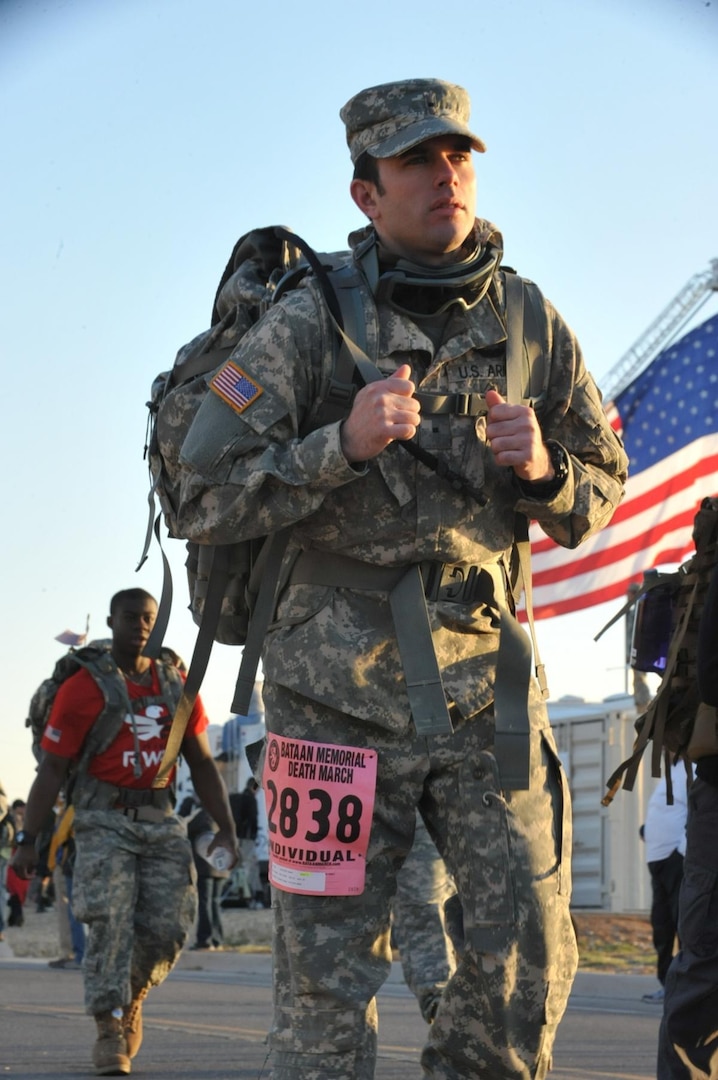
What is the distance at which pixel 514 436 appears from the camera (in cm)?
365

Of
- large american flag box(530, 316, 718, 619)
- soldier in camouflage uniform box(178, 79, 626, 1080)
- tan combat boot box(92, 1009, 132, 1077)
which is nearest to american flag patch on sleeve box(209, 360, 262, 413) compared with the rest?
soldier in camouflage uniform box(178, 79, 626, 1080)

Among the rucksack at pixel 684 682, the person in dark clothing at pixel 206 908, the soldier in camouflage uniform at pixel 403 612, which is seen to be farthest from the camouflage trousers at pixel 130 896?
the person in dark clothing at pixel 206 908

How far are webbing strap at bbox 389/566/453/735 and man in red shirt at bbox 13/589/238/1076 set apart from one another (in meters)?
4.59

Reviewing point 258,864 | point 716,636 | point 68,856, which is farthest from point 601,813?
point 716,636

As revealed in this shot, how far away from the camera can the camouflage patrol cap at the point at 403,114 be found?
391cm

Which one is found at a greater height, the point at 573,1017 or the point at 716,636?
the point at 716,636

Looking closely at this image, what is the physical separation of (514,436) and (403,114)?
0.84 m

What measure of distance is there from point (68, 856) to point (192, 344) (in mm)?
9974

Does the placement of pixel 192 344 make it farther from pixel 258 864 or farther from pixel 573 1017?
pixel 258 864

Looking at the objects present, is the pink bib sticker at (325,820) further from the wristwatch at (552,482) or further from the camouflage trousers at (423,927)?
the camouflage trousers at (423,927)

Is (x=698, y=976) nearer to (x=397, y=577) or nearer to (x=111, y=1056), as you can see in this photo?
(x=397, y=577)

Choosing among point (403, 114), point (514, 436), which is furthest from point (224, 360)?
point (514, 436)

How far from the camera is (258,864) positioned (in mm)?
24844

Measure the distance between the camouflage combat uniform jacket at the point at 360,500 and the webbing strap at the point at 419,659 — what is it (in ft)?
0.16
